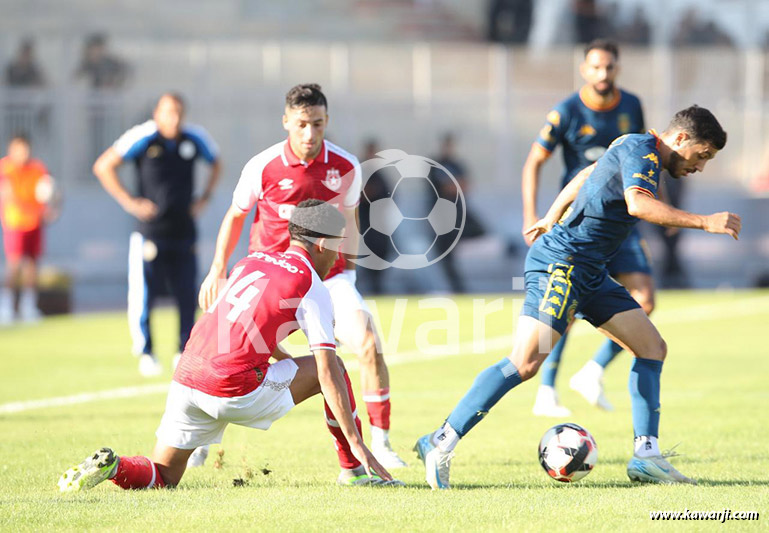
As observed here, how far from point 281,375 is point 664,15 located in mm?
26569

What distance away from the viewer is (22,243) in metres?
17.9

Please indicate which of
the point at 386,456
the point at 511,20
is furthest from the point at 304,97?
the point at 511,20

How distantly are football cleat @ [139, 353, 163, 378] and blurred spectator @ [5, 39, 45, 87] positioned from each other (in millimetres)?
13811

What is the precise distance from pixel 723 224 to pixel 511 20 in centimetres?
2566

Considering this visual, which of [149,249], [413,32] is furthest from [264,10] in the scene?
[149,249]

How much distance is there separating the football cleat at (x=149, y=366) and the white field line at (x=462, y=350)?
644 mm

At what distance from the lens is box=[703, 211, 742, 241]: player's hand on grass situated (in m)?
5.46

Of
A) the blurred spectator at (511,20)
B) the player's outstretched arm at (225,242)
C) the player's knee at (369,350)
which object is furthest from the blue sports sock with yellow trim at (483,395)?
the blurred spectator at (511,20)

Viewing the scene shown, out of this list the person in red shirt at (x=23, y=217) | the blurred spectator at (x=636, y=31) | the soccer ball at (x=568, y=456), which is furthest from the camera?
the blurred spectator at (x=636, y=31)

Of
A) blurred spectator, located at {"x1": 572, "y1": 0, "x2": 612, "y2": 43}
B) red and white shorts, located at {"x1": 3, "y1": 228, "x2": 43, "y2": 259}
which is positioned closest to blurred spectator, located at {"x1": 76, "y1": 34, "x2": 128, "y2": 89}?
red and white shorts, located at {"x1": 3, "y1": 228, "x2": 43, "y2": 259}

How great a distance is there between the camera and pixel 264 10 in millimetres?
30719

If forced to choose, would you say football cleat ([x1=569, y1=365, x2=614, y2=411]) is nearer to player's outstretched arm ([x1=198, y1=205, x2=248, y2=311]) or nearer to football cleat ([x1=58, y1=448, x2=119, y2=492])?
player's outstretched arm ([x1=198, y1=205, x2=248, y2=311])

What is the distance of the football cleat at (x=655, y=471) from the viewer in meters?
6.10

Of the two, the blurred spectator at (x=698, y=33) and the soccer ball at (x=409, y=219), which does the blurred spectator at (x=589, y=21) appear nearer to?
the blurred spectator at (x=698, y=33)
